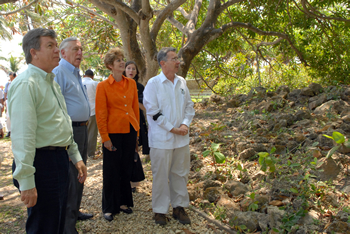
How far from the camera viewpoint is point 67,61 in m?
3.03

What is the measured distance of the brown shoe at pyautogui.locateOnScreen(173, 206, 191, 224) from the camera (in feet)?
11.1

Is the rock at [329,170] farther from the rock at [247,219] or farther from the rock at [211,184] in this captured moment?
the rock at [211,184]

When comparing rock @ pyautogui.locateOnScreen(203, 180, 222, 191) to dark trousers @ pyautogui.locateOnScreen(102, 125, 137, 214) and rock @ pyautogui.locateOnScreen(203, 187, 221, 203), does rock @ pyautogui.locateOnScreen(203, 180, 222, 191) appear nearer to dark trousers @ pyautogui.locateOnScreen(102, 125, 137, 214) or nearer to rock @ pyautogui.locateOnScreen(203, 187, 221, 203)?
rock @ pyautogui.locateOnScreen(203, 187, 221, 203)

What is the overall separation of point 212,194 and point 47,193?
229 centimetres

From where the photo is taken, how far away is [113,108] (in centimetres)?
354

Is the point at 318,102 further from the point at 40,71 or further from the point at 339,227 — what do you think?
the point at 40,71

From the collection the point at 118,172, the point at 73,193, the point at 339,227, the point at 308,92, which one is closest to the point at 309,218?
the point at 339,227

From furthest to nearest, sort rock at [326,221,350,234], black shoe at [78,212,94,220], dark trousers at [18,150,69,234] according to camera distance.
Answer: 1. black shoe at [78,212,94,220]
2. rock at [326,221,350,234]
3. dark trousers at [18,150,69,234]

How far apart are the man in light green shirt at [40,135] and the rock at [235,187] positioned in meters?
2.23

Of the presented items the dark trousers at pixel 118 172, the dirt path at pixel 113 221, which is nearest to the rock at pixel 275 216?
the dirt path at pixel 113 221

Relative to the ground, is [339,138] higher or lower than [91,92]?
lower

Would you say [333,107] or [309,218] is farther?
[333,107]

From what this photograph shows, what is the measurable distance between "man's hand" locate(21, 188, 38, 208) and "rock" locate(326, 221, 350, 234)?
98.8 inches

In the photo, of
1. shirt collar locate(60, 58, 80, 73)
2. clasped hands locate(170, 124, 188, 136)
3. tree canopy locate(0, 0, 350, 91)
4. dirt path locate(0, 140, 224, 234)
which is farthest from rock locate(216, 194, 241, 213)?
tree canopy locate(0, 0, 350, 91)
